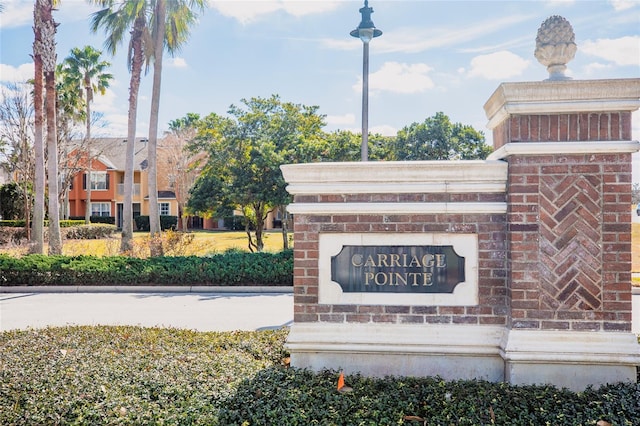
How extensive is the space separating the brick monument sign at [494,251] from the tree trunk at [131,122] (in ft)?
46.0

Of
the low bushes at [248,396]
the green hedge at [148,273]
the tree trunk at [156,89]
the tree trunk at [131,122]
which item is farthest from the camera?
the tree trunk at [131,122]

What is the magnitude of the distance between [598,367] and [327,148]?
46.3 ft

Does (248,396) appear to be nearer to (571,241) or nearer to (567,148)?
(571,241)

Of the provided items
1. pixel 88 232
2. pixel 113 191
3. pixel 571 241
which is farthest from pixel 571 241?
pixel 113 191

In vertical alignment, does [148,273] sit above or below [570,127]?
below

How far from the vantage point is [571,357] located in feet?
14.5

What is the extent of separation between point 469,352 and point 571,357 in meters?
0.79

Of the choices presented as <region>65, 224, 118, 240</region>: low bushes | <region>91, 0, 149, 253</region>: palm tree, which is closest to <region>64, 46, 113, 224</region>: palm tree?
<region>65, 224, 118, 240</region>: low bushes

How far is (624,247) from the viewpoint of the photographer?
4398mm

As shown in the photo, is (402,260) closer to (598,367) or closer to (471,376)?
(471,376)

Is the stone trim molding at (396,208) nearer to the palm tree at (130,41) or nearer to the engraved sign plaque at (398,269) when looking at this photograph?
the engraved sign plaque at (398,269)

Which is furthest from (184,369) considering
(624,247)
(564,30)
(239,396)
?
(564,30)

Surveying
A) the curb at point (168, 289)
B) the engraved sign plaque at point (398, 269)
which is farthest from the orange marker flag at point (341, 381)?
the curb at point (168, 289)

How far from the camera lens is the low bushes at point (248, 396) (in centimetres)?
371
